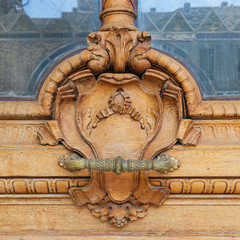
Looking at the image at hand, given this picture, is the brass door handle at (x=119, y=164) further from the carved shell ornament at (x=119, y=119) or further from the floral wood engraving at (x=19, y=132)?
the floral wood engraving at (x=19, y=132)

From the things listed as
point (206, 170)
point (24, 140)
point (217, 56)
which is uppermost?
point (217, 56)

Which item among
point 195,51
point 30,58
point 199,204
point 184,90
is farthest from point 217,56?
point 30,58

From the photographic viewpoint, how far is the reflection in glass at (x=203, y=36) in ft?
3.76

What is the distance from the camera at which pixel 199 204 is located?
1.08 m

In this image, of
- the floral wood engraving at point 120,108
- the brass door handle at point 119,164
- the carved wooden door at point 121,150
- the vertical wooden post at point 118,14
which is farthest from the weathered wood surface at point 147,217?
the vertical wooden post at point 118,14

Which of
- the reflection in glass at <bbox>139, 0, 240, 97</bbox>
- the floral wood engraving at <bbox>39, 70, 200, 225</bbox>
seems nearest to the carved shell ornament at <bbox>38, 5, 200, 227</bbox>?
the floral wood engraving at <bbox>39, 70, 200, 225</bbox>

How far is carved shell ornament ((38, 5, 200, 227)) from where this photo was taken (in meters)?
1.04

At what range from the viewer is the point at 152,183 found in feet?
3.49

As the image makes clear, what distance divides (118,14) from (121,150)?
412 mm

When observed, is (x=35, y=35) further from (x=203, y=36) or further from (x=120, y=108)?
(x=203, y=36)

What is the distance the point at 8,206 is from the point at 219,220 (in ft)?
2.11

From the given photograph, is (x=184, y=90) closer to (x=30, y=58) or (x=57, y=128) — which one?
(x=57, y=128)

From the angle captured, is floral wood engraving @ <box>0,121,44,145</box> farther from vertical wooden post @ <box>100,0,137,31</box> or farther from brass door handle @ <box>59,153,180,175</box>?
vertical wooden post @ <box>100,0,137,31</box>

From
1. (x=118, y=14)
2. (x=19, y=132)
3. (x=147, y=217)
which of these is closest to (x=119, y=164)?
(x=147, y=217)
